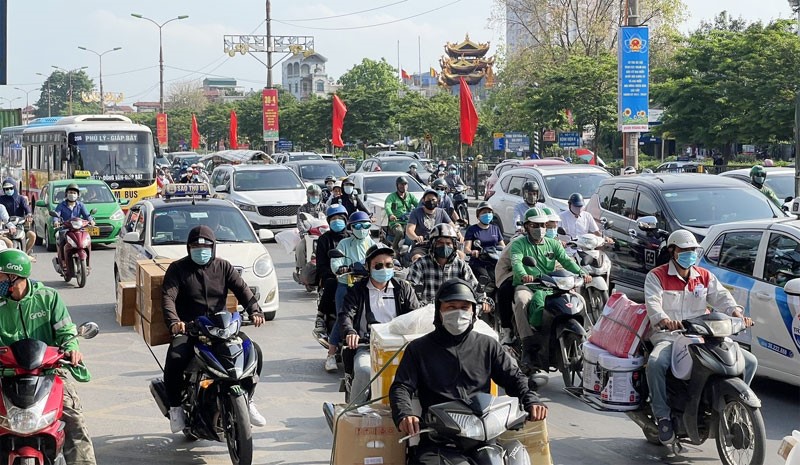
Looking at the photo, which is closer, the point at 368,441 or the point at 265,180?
the point at 368,441

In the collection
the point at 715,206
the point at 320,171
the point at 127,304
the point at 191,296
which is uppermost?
the point at 320,171

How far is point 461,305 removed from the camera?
5.27 metres

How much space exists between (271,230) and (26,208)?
6.66 meters

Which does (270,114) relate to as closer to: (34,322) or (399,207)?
(399,207)

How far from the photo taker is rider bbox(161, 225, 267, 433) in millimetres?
7387

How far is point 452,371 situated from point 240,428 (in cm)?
198

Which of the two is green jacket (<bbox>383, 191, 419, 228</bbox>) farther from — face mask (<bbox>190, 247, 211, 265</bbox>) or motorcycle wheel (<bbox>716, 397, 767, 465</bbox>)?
motorcycle wheel (<bbox>716, 397, 767, 465</bbox>)

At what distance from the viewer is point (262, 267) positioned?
44.2 ft

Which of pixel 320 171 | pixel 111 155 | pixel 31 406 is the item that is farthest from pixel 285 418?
pixel 320 171

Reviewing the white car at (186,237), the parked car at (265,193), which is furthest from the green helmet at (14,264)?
the parked car at (265,193)

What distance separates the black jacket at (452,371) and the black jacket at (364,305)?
8.52 feet

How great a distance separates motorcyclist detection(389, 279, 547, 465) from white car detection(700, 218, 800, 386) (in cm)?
421

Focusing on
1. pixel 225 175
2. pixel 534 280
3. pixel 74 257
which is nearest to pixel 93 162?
pixel 225 175

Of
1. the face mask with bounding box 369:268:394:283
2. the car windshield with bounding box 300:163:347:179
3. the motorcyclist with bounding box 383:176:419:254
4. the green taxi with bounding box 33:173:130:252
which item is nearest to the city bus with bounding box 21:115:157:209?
the car windshield with bounding box 300:163:347:179
